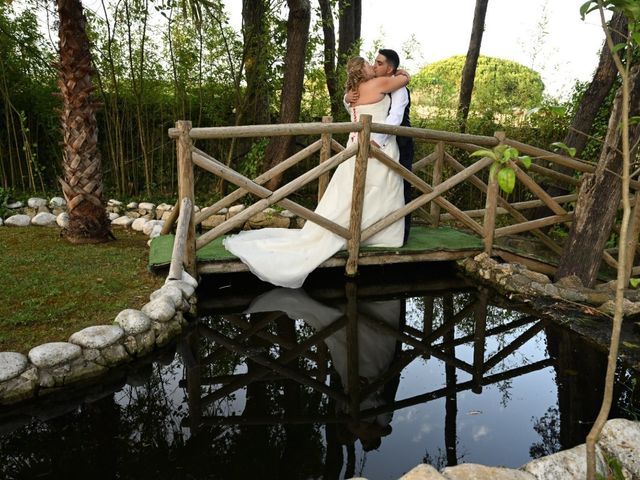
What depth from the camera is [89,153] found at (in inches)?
220

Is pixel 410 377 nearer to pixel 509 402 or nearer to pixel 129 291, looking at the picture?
pixel 509 402

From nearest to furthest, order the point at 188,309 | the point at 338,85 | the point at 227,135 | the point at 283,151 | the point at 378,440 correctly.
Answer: the point at 378,440 < the point at 188,309 < the point at 227,135 < the point at 283,151 < the point at 338,85

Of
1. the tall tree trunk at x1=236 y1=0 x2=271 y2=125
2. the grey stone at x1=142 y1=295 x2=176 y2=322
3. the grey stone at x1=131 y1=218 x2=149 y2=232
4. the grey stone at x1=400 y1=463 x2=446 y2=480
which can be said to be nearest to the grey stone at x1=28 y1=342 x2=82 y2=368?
the grey stone at x1=142 y1=295 x2=176 y2=322

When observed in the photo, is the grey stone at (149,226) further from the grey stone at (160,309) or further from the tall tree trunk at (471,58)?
the tall tree trunk at (471,58)

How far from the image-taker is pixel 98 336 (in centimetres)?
328

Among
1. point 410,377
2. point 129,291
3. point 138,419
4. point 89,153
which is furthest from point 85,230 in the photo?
point 410,377

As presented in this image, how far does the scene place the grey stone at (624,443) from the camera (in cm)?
227

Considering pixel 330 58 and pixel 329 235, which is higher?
pixel 330 58

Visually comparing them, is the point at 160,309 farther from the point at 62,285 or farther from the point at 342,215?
the point at 342,215

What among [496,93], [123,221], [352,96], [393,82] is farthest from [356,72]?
[496,93]

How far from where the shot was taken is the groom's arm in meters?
5.03

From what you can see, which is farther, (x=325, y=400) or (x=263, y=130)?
(x=263, y=130)

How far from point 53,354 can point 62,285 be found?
1456 mm

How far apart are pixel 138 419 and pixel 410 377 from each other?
1691mm
